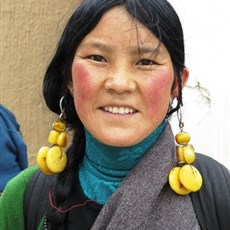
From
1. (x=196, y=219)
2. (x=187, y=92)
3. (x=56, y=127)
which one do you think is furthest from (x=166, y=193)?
(x=187, y=92)

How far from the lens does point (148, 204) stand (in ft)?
5.03

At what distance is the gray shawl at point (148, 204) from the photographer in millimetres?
1525

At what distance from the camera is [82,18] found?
1599mm

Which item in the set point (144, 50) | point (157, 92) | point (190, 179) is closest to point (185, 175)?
point (190, 179)

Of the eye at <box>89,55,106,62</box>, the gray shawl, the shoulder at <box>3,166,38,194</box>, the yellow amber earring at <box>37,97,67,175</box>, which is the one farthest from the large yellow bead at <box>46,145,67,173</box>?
the eye at <box>89,55,106,62</box>

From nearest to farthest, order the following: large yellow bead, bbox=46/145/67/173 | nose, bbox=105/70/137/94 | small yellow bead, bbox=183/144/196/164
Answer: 1. nose, bbox=105/70/137/94
2. small yellow bead, bbox=183/144/196/164
3. large yellow bead, bbox=46/145/67/173

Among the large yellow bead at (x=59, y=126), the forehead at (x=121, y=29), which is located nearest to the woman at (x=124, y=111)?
the forehead at (x=121, y=29)

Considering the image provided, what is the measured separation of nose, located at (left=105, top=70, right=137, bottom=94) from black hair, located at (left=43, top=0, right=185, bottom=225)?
155 millimetres

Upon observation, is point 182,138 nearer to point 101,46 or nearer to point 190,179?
point 190,179

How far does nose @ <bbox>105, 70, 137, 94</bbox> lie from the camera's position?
1.50 meters

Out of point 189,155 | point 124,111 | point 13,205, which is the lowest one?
point 13,205

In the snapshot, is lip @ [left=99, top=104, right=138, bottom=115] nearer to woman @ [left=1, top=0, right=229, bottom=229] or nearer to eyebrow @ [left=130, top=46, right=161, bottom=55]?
woman @ [left=1, top=0, right=229, bottom=229]

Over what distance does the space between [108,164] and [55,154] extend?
0.63ft

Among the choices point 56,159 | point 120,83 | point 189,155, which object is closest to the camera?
point 120,83
